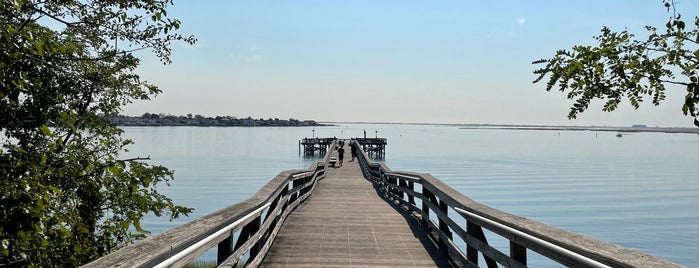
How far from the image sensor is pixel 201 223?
4.06 metres

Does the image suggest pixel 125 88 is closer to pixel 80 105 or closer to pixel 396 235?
pixel 80 105

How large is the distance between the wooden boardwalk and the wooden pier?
1cm

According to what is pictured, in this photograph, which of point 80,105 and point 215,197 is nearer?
point 80,105

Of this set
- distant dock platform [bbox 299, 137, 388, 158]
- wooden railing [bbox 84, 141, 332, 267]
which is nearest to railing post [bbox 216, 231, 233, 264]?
wooden railing [bbox 84, 141, 332, 267]

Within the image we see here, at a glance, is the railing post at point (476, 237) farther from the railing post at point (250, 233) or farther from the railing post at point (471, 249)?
the railing post at point (250, 233)

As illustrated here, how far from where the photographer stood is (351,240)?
7.47 meters

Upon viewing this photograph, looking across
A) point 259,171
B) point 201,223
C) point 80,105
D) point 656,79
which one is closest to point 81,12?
point 80,105

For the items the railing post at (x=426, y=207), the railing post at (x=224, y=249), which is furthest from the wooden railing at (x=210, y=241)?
the railing post at (x=426, y=207)

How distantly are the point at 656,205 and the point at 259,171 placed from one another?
3542cm

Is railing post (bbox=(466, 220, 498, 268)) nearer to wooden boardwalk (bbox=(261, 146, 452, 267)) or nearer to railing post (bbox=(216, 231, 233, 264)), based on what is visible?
wooden boardwalk (bbox=(261, 146, 452, 267))

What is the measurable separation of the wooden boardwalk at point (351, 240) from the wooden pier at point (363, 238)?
0.01 m

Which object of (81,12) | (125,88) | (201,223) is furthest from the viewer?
(125,88)

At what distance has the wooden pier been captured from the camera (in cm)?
297

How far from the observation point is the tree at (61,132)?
142 inches
